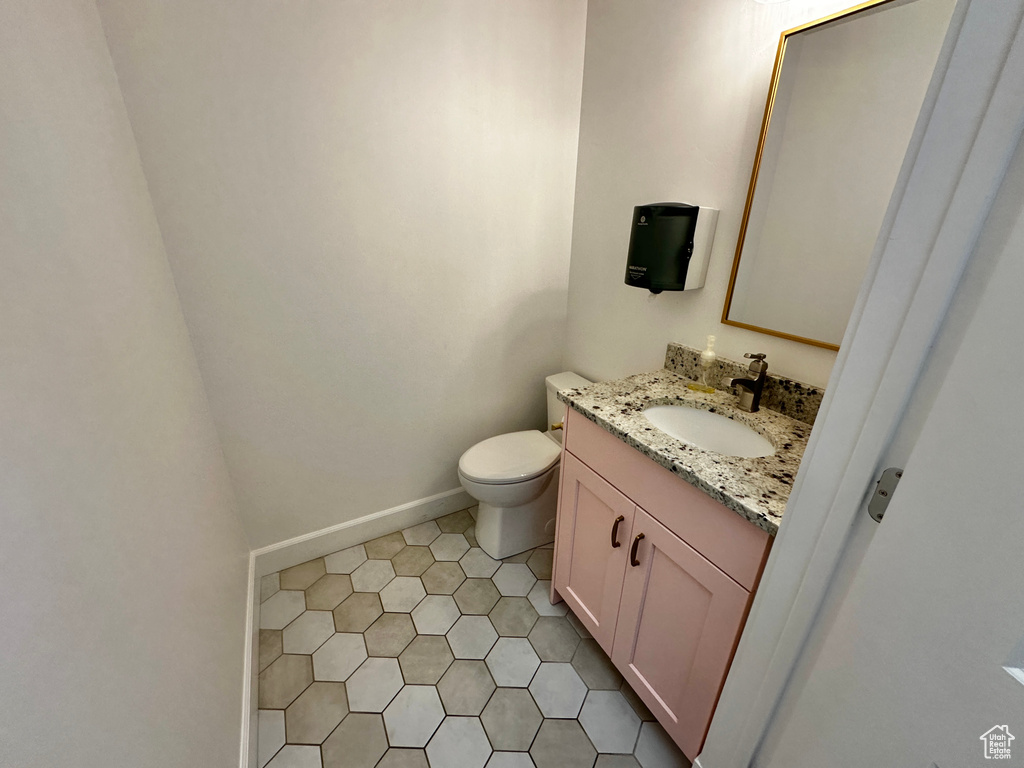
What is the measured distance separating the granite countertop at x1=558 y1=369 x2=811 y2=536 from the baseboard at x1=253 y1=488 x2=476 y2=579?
109 cm

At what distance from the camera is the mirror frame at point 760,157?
90 centimetres

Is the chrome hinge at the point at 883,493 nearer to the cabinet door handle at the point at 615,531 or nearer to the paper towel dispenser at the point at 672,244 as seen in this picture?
the cabinet door handle at the point at 615,531

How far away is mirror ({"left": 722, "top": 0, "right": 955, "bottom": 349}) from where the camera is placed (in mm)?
848

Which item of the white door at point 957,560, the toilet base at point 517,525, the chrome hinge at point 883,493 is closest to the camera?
the white door at point 957,560

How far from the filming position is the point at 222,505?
49.0 inches

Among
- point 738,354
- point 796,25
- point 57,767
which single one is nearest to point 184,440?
point 57,767

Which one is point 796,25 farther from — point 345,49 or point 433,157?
point 345,49

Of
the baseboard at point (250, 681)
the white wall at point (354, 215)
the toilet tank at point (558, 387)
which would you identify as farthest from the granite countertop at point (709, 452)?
the baseboard at point (250, 681)

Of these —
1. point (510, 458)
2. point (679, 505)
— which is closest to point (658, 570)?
point (679, 505)

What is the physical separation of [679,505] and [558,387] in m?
0.95

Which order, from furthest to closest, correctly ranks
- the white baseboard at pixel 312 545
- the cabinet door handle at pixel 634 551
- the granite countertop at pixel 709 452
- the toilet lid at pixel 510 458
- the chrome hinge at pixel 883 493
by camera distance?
the toilet lid at pixel 510 458
the white baseboard at pixel 312 545
the cabinet door handle at pixel 634 551
the granite countertop at pixel 709 452
the chrome hinge at pixel 883 493

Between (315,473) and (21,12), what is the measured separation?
1345mm

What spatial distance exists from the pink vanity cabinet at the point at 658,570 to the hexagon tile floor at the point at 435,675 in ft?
0.58

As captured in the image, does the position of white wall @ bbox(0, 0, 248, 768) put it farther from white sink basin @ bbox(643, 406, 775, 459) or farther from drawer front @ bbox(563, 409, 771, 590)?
white sink basin @ bbox(643, 406, 775, 459)
